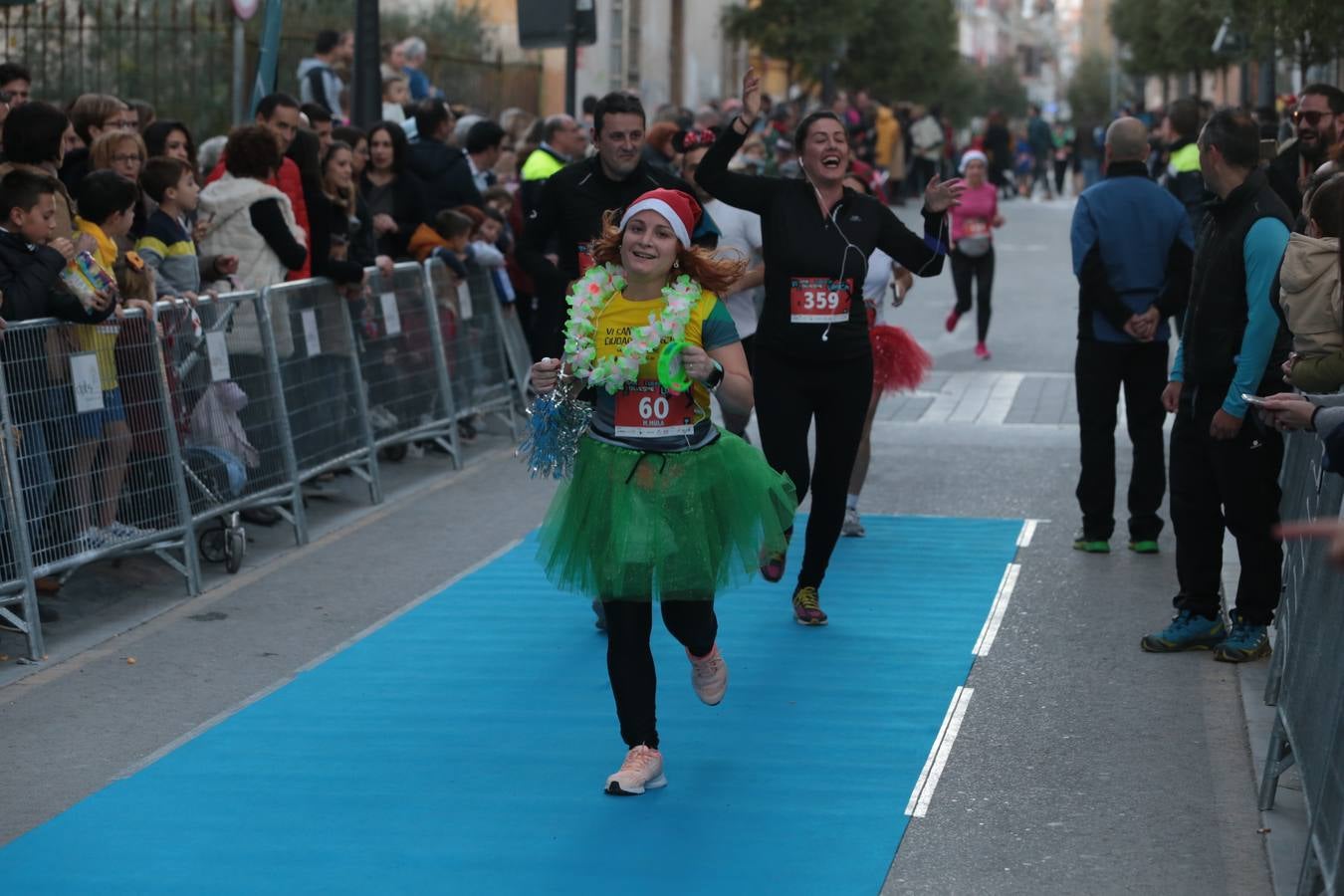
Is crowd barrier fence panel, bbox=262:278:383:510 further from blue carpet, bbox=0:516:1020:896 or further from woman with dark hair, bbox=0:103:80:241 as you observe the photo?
blue carpet, bbox=0:516:1020:896

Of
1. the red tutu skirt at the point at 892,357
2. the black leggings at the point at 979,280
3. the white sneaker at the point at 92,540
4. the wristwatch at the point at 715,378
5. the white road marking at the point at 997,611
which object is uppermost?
the wristwatch at the point at 715,378

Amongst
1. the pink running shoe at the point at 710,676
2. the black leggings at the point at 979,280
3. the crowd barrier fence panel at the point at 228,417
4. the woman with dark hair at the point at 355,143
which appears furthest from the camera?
the black leggings at the point at 979,280

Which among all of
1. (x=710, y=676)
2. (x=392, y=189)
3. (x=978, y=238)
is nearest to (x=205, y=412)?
(x=392, y=189)

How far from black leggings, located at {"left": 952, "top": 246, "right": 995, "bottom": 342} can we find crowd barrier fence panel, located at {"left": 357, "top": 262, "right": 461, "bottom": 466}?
718 cm

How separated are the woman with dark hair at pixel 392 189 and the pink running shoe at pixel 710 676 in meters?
6.68

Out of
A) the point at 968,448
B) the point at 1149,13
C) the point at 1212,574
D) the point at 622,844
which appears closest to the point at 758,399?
the point at 1212,574

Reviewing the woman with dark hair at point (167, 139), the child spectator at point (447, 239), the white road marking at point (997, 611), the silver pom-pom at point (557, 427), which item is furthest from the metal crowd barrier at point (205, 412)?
the white road marking at point (997, 611)

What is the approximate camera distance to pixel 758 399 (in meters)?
8.51

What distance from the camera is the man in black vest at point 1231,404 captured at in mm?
7500

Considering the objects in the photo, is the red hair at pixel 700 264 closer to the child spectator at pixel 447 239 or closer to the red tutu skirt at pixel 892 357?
the red tutu skirt at pixel 892 357

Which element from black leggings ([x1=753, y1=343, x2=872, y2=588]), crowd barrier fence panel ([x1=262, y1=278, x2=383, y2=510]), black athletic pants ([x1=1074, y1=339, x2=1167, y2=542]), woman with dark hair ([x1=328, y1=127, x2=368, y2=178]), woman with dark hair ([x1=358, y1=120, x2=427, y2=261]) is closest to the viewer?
black leggings ([x1=753, y1=343, x2=872, y2=588])

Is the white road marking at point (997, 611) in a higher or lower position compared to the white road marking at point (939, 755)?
lower

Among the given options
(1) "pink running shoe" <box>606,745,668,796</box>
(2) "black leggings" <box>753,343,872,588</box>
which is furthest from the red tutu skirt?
(1) "pink running shoe" <box>606,745,668,796</box>

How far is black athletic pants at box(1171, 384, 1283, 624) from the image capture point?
7.63 metres
